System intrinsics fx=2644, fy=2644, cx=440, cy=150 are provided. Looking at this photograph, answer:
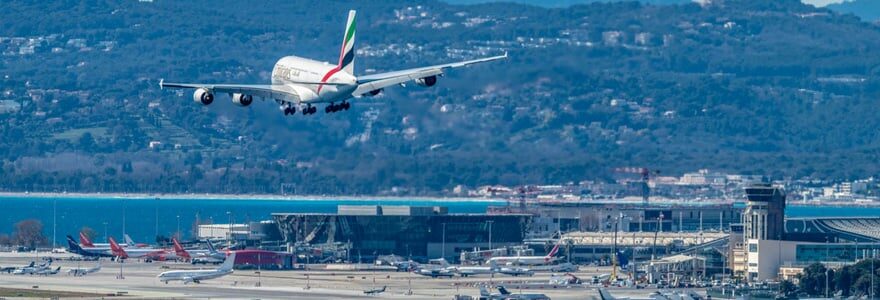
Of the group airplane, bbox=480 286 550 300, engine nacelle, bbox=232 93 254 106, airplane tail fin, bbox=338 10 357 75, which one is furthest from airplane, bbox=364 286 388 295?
airplane tail fin, bbox=338 10 357 75

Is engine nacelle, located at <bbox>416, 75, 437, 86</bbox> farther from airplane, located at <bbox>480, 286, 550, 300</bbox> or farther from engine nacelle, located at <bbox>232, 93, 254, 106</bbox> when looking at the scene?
airplane, located at <bbox>480, 286, 550, 300</bbox>

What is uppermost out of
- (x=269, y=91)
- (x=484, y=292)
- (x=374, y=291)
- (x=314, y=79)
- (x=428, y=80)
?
(x=314, y=79)

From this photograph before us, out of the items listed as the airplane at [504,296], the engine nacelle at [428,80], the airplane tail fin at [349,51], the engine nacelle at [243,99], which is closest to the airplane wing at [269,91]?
the engine nacelle at [243,99]

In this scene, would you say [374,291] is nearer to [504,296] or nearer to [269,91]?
[504,296]

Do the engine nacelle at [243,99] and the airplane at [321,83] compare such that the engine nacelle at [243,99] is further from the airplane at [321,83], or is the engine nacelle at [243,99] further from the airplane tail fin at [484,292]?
the airplane tail fin at [484,292]

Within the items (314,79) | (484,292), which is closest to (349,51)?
(314,79)

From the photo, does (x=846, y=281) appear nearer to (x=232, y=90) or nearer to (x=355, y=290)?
(x=355, y=290)

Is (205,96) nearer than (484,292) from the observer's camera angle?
Yes
